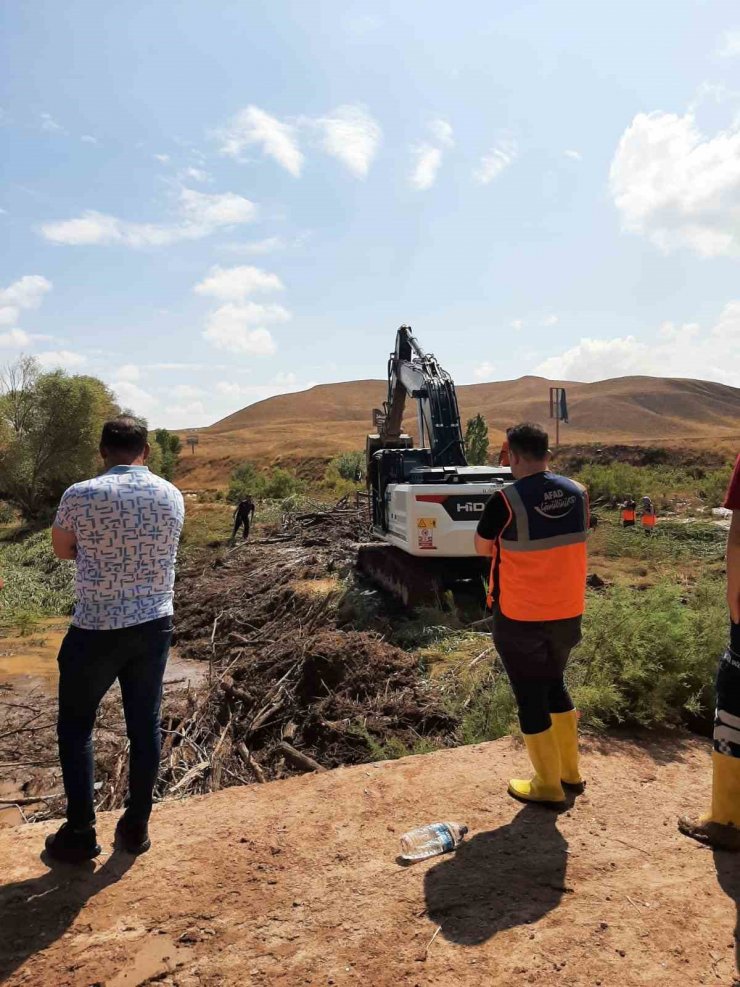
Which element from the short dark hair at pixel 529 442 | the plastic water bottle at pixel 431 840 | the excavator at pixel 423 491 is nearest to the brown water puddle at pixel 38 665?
the excavator at pixel 423 491

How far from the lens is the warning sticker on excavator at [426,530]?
8914 millimetres

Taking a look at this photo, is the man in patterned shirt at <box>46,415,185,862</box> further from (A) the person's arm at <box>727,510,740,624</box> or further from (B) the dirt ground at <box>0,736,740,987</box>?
(A) the person's arm at <box>727,510,740,624</box>

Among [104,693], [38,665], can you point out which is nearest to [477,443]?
[38,665]

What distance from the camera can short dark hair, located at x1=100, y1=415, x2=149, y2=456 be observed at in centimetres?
317

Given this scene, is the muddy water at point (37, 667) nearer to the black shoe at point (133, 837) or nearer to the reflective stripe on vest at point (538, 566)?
the black shoe at point (133, 837)

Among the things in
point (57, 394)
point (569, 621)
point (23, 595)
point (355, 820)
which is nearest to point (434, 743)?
point (355, 820)

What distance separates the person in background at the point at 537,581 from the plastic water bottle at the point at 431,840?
45 centimetres

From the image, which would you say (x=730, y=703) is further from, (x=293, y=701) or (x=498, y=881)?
(x=293, y=701)

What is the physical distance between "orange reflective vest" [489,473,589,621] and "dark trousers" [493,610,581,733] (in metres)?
0.05

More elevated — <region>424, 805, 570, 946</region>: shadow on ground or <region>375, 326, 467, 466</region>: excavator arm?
<region>375, 326, 467, 466</region>: excavator arm

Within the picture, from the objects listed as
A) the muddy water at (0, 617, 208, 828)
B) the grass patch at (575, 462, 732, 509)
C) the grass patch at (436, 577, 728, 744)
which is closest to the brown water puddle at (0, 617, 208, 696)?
the muddy water at (0, 617, 208, 828)

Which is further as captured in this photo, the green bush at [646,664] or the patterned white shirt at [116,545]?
the green bush at [646,664]

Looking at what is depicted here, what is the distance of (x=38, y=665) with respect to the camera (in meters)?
10.2

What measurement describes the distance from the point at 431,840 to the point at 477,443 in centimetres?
2307
